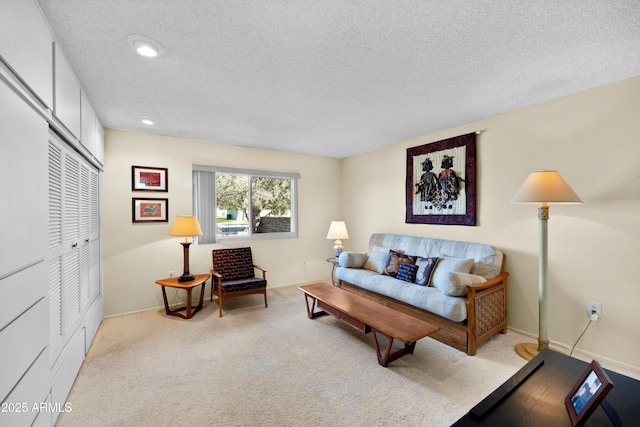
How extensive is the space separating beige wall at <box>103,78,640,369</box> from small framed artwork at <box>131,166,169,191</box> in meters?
0.07

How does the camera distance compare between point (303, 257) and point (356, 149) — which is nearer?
point (356, 149)

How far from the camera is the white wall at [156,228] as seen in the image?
356 centimetres

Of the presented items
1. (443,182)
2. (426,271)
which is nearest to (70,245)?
(426,271)

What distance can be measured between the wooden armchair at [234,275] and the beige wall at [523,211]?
0.31 meters

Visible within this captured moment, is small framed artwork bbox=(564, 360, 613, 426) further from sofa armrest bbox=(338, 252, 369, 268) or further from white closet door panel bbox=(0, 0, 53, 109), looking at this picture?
sofa armrest bbox=(338, 252, 369, 268)

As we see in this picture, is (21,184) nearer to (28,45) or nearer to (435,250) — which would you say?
(28,45)

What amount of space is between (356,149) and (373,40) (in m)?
2.99

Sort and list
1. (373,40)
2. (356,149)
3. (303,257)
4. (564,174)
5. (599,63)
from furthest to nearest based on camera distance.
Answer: (303,257) < (356,149) < (564,174) < (599,63) < (373,40)

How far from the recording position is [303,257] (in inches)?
203

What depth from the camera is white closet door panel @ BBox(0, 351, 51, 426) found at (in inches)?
45.8

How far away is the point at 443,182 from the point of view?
12.0 feet

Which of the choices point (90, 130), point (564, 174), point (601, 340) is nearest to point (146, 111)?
point (90, 130)

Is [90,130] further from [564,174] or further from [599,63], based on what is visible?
[564,174]

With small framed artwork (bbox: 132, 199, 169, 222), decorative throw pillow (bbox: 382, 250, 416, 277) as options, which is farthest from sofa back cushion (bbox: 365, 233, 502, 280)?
small framed artwork (bbox: 132, 199, 169, 222)
